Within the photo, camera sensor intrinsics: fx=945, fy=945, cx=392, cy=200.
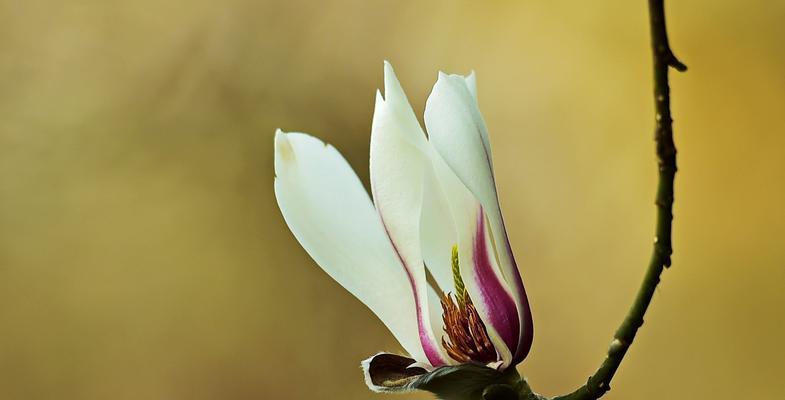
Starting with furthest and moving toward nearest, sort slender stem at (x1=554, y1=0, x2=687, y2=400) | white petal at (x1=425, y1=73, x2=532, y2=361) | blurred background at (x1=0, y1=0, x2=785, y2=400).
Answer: blurred background at (x1=0, y1=0, x2=785, y2=400)
white petal at (x1=425, y1=73, x2=532, y2=361)
slender stem at (x1=554, y1=0, x2=687, y2=400)

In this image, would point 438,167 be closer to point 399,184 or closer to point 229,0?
point 399,184

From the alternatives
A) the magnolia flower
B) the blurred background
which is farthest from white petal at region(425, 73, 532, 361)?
the blurred background

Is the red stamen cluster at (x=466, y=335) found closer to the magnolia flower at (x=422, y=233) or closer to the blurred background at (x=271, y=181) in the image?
the magnolia flower at (x=422, y=233)

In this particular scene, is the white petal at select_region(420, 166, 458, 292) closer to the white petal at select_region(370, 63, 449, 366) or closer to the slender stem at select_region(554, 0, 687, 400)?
the white petal at select_region(370, 63, 449, 366)

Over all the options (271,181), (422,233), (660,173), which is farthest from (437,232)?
(271,181)

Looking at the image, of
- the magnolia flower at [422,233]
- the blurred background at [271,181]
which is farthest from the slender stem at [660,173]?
the blurred background at [271,181]

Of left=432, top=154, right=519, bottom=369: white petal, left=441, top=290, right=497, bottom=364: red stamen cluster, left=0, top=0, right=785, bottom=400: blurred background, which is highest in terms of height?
left=0, top=0, right=785, bottom=400: blurred background

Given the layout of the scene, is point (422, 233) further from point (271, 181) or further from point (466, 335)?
point (271, 181)
